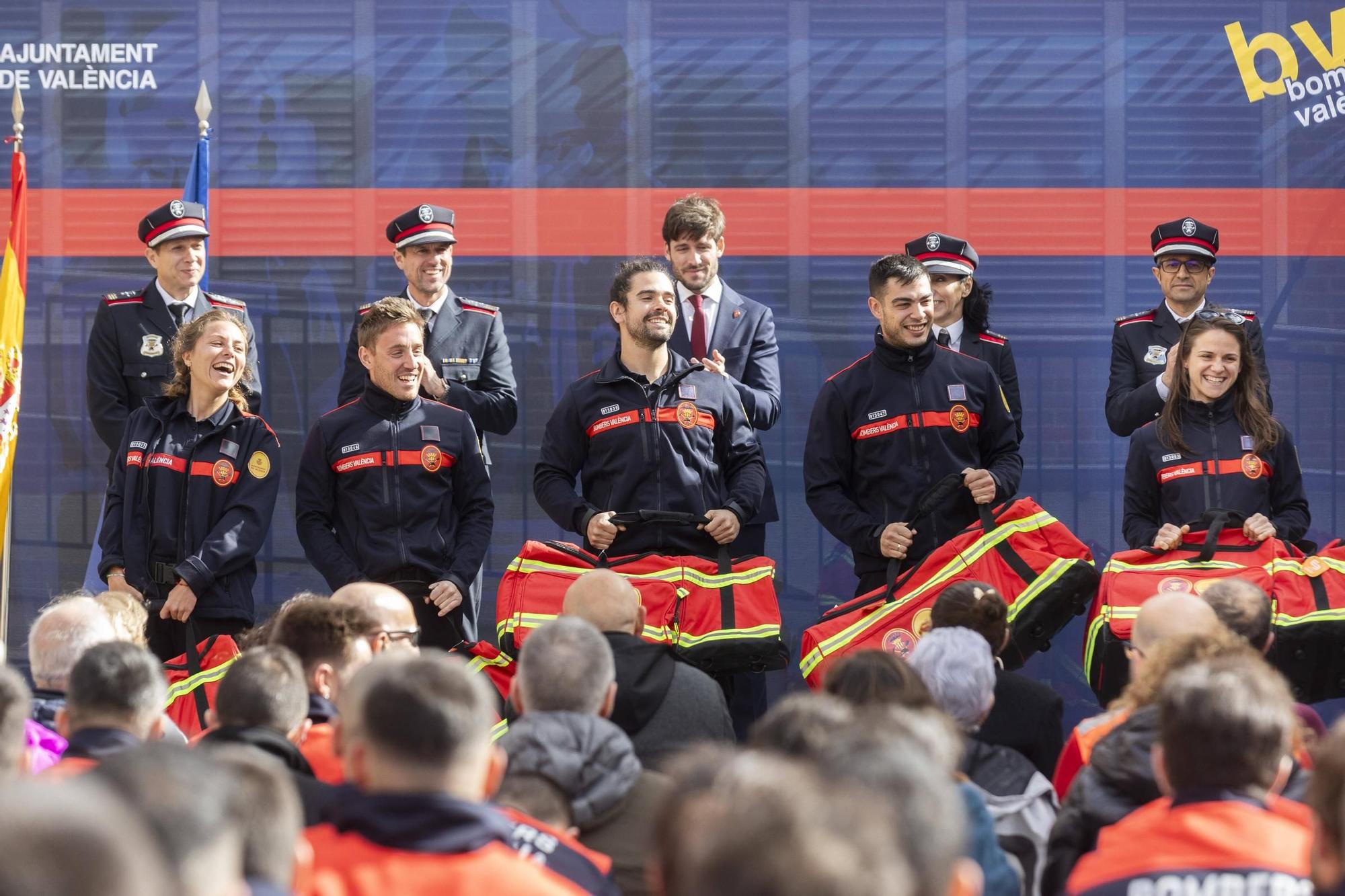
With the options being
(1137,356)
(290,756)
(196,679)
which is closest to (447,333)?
(196,679)

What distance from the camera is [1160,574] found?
15.4 feet

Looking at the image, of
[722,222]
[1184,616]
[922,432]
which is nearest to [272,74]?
[722,222]

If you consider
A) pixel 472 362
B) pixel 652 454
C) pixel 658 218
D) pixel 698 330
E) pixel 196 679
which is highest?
pixel 658 218

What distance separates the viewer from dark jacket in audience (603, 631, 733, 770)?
3.69 metres

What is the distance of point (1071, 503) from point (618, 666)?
2.72 meters

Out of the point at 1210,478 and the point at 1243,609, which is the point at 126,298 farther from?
the point at 1243,609

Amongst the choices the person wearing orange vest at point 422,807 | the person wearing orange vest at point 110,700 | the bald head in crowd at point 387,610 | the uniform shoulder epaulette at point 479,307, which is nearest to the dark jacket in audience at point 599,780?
the person wearing orange vest at point 422,807

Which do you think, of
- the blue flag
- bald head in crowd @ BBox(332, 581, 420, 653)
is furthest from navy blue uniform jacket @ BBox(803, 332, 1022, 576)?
the blue flag

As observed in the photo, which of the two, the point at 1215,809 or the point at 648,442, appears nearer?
the point at 1215,809

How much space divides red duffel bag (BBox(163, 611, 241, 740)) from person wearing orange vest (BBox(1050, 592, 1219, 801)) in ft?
7.56

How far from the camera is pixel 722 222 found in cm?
552

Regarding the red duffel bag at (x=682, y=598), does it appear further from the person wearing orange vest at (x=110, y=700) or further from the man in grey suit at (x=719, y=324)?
the person wearing orange vest at (x=110, y=700)

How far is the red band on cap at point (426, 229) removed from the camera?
5.51m

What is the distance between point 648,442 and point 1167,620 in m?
1.90
